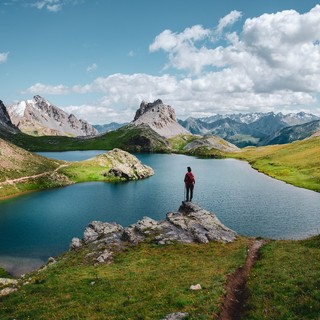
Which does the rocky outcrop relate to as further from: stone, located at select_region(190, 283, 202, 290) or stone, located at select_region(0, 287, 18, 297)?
stone, located at select_region(190, 283, 202, 290)

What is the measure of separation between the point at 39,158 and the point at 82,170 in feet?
93.8

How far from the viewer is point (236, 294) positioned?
31.5 meters

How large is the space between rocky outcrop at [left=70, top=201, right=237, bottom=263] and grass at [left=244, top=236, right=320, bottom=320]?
15072 millimetres

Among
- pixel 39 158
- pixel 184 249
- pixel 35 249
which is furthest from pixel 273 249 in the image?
pixel 39 158

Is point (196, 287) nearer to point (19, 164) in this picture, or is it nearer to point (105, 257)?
point (105, 257)

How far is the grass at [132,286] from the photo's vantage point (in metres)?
28.5

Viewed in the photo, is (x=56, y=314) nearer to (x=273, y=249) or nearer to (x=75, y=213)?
(x=273, y=249)

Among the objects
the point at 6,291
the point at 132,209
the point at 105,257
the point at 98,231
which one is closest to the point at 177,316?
the point at 6,291

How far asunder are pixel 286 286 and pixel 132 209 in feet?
267

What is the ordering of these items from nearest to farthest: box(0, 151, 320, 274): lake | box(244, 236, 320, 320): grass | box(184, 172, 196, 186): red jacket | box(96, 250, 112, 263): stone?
box(244, 236, 320, 320): grass
box(96, 250, 112, 263): stone
box(184, 172, 196, 186): red jacket
box(0, 151, 320, 274): lake

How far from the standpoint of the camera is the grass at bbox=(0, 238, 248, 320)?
1121 inches

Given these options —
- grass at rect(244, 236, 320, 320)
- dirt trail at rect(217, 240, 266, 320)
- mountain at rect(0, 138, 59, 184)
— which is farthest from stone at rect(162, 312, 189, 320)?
mountain at rect(0, 138, 59, 184)

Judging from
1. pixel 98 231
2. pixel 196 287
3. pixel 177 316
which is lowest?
pixel 98 231

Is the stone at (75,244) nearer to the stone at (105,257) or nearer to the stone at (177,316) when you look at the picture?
the stone at (105,257)
